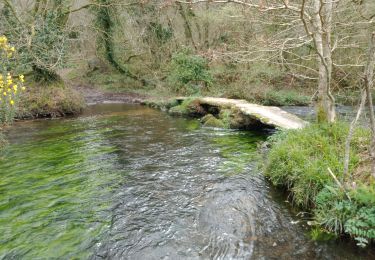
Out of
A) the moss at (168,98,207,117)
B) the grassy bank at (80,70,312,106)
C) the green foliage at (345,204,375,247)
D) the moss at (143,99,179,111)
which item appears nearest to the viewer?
the green foliage at (345,204,375,247)

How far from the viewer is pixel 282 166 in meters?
5.42

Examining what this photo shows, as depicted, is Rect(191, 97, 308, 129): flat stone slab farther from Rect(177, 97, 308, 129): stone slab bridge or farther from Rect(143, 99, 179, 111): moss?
Rect(143, 99, 179, 111): moss

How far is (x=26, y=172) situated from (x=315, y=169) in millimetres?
5595

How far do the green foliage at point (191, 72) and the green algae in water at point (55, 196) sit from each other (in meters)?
9.28

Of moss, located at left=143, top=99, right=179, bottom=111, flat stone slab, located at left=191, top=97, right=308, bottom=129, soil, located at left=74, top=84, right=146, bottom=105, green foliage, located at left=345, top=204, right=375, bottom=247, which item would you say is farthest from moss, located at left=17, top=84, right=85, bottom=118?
green foliage, located at left=345, top=204, right=375, bottom=247

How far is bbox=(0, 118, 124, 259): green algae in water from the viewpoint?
13.1ft

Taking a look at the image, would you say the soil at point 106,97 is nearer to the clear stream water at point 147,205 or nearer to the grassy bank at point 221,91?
the grassy bank at point 221,91

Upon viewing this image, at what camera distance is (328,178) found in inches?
177

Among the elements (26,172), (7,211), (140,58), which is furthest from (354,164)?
(140,58)

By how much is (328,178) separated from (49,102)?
44.4 feet

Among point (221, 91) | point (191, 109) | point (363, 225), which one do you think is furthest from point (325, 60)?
point (221, 91)

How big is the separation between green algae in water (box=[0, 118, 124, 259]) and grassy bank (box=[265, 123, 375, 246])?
9.45ft

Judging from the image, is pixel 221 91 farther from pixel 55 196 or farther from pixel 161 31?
pixel 55 196

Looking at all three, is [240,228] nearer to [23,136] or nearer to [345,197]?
[345,197]
